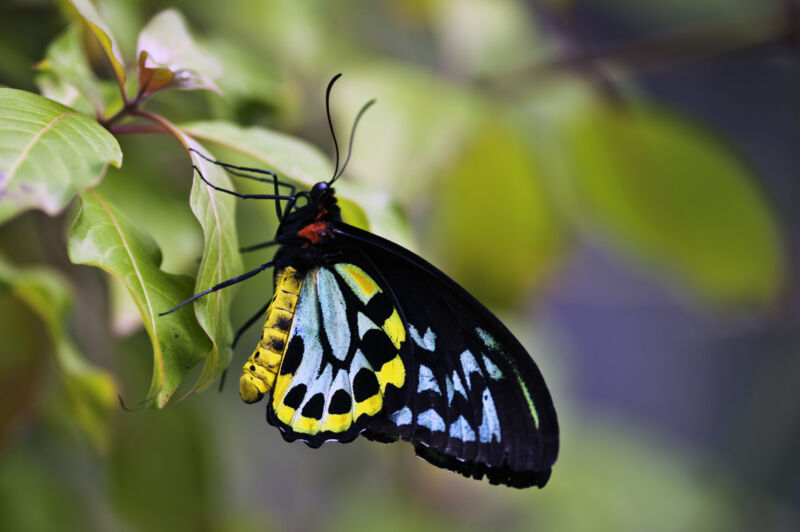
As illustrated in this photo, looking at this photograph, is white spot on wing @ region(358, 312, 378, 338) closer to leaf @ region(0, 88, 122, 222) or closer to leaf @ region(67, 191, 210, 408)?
leaf @ region(67, 191, 210, 408)

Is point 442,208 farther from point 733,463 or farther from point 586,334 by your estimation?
point 586,334

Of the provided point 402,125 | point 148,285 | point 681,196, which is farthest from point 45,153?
point 681,196

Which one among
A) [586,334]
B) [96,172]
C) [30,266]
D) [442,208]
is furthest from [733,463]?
[96,172]

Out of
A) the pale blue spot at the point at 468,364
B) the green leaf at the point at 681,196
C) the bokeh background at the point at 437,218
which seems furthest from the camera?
the green leaf at the point at 681,196

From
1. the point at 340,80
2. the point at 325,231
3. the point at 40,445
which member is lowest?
the point at 40,445

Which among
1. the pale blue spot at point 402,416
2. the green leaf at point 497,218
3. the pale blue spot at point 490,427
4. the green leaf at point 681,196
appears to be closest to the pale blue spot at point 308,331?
the pale blue spot at point 402,416

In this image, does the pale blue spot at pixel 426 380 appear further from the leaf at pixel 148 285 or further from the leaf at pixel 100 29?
the leaf at pixel 100 29

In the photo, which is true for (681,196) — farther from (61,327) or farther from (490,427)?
(61,327)
